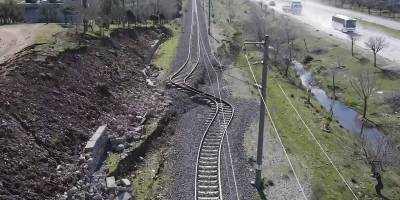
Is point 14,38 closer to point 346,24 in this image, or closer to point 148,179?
point 148,179

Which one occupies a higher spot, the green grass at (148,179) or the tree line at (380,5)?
the tree line at (380,5)

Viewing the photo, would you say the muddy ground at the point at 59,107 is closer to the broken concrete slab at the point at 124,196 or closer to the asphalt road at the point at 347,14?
the broken concrete slab at the point at 124,196

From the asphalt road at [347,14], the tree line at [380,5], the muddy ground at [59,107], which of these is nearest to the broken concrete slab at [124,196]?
the muddy ground at [59,107]

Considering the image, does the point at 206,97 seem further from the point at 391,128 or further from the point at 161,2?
the point at 161,2

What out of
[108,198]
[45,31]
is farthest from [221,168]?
[45,31]

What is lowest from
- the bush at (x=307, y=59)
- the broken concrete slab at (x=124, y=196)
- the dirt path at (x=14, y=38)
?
the broken concrete slab at (x=124, y=196)
